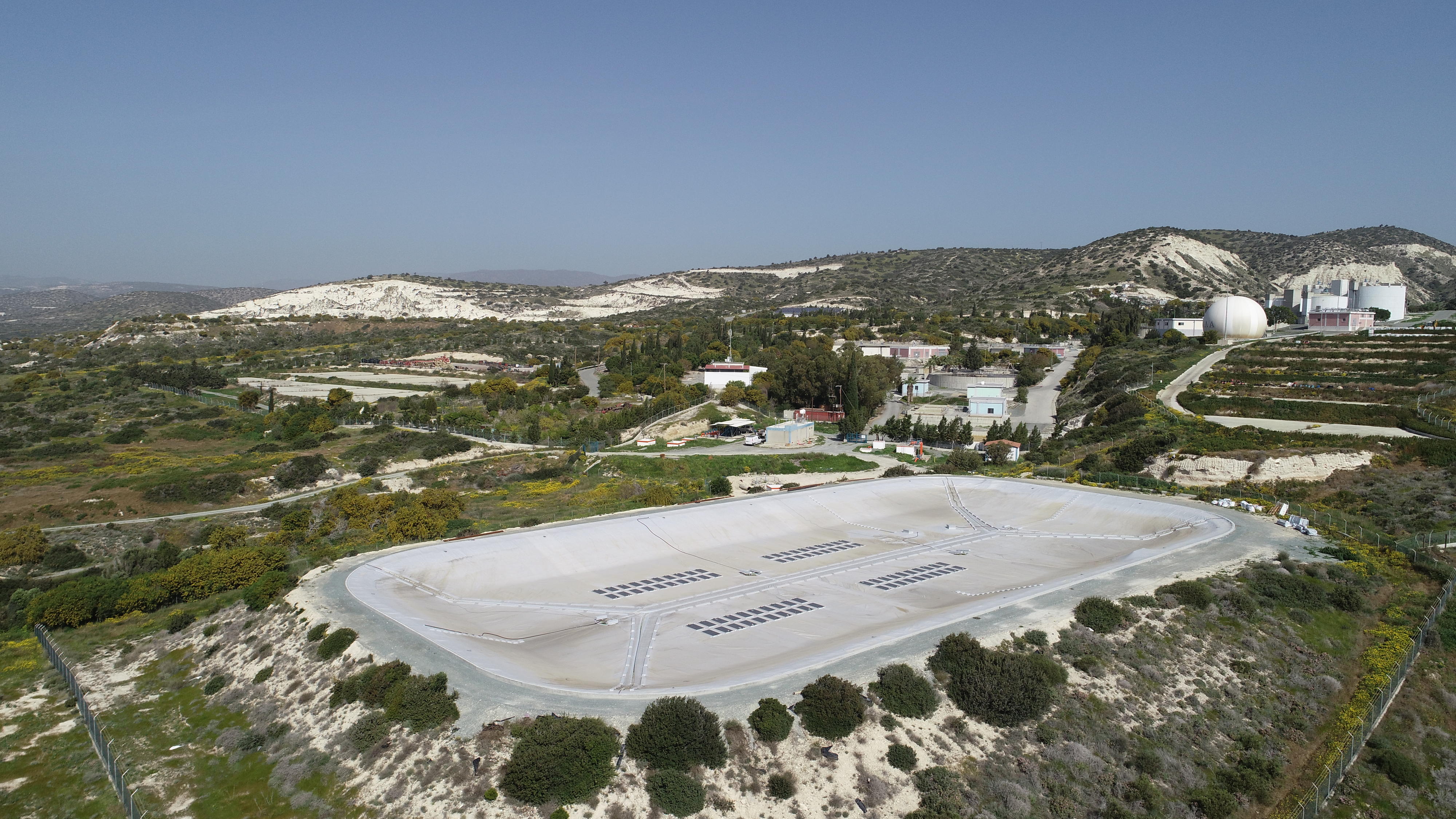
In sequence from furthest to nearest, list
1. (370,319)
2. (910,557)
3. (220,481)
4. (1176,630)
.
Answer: (370,319), (220,481), (910,557), (1176,630)

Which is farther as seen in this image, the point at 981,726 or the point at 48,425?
the point at 48,425

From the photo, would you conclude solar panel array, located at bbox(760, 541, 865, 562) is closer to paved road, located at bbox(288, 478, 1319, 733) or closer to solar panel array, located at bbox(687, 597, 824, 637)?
solar panel array, located at bbox(687, 597, 824, 637)

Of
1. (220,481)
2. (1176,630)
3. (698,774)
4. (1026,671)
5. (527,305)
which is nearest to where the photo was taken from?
(698,774)

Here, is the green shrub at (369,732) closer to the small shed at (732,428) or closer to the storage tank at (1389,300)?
the small shed at (732,428)

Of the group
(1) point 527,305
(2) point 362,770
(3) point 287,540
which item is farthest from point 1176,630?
(1) point 527,305

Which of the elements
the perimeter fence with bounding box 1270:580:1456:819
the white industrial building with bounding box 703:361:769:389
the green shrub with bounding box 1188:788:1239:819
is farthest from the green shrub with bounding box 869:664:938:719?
the white industrial building with bounding box 703:361:769:389

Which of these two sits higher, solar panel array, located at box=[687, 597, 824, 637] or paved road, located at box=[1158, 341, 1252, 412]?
paved road, located at box=[1158, 341, 1252, 412]

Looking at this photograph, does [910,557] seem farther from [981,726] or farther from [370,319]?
[370,319]

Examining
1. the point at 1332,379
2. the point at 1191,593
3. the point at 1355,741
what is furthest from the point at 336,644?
the point at 1332,379
